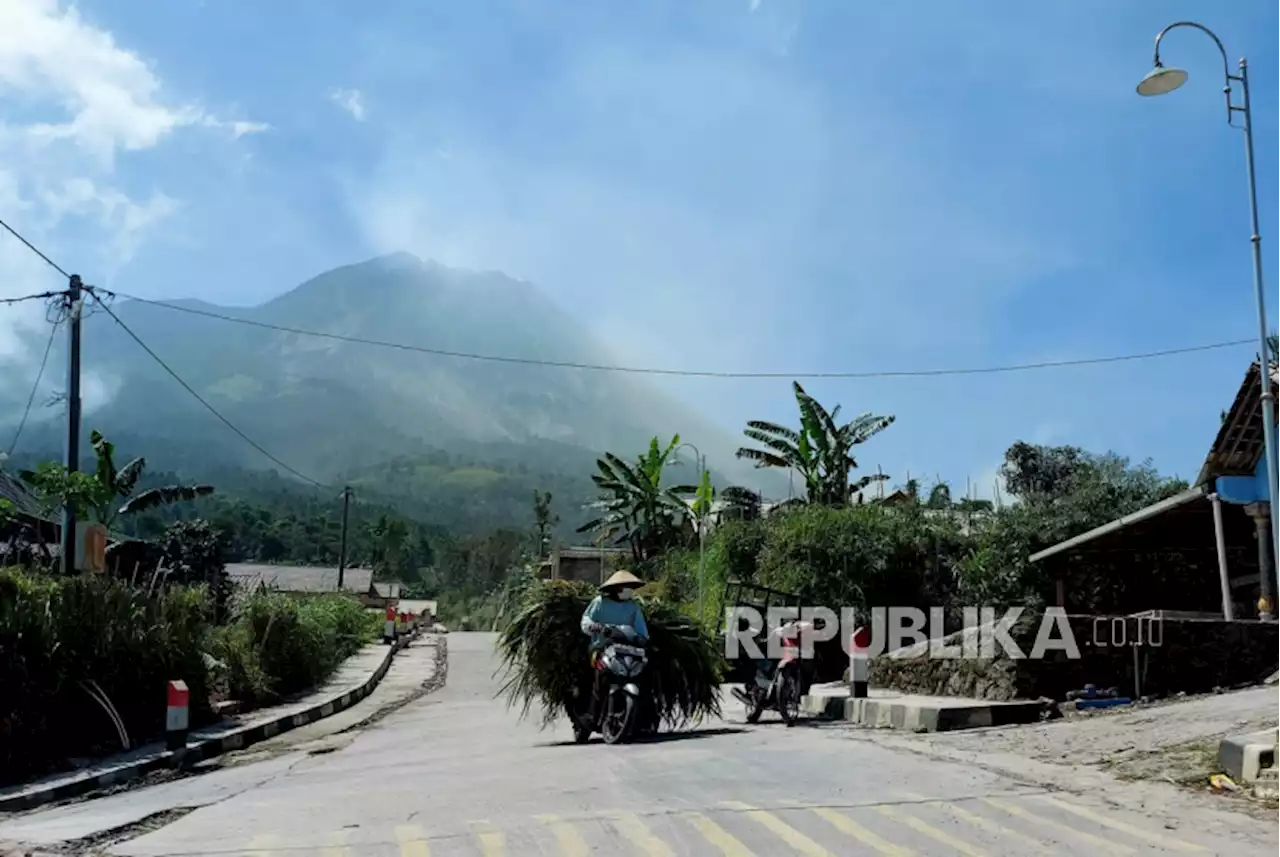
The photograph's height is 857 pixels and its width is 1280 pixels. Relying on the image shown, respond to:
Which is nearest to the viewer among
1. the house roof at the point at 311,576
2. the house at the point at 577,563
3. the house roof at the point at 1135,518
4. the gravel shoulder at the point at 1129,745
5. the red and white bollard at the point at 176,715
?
the gravel shoulder at the point at 1129,745

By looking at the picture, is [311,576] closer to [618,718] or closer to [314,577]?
[314,577]

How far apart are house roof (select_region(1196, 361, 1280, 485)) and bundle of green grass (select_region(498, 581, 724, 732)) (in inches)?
286

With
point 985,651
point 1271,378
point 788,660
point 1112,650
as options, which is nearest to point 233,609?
point 788,660

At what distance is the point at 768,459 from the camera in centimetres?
2831

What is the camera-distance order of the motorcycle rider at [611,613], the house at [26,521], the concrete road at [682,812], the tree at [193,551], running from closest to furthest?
the concrete road at [682,812]
the motorcycle rider at [611,613]
the house at [26,521]
the tree at [193,551]

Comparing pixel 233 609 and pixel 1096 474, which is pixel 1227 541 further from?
pixel 233 609

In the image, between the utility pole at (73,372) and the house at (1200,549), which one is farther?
the utility pole at (73,372)

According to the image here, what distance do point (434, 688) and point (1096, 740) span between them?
16.6 m

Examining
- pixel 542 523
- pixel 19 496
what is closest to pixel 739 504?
pixel 19 496

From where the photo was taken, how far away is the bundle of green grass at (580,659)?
A: 10.9m

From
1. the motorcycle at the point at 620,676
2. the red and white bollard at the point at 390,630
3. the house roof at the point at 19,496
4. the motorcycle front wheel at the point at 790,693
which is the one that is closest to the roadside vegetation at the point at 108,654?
the motorcycle at the point at 620,676

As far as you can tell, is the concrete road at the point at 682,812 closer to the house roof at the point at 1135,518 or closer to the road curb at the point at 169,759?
the road curb at the point at 169,759

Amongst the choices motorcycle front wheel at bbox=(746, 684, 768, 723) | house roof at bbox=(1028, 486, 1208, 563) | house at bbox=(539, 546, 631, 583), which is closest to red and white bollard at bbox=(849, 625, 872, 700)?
motorcycle front wheel at bbox=(746, 684, 768, 723)

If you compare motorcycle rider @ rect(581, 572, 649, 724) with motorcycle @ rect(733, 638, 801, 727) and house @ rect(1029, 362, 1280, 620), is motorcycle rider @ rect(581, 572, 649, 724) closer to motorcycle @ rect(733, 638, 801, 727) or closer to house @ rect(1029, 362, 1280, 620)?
motorcycle @ rect(733, 638, 801, 727)
